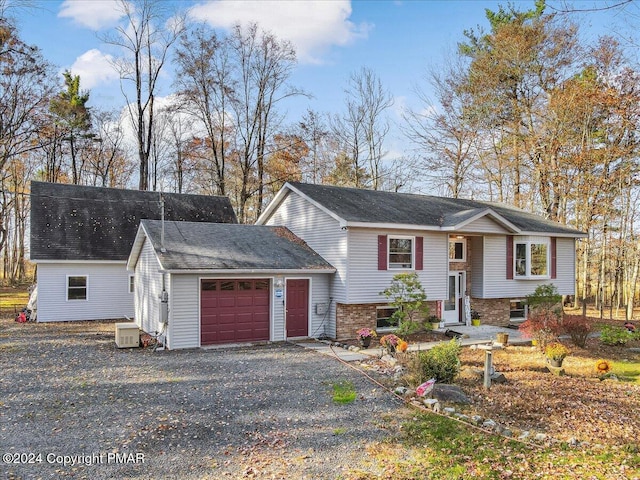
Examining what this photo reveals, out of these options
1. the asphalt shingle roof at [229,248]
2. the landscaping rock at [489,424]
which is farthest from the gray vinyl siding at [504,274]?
the landscaping rock at [489,424]

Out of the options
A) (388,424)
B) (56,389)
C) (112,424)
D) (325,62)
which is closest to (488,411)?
(388,424)

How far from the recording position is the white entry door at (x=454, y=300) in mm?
17625

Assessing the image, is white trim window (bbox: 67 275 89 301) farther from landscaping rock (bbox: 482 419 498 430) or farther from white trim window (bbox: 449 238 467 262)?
landscaping rock (bbox: 482 419 498 430)

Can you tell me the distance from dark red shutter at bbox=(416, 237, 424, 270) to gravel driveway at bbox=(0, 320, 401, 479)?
536 centimetres

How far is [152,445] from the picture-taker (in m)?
6.27

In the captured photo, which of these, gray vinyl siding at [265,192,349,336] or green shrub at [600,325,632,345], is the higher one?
gray vinyl siding at [265,192,349,336]

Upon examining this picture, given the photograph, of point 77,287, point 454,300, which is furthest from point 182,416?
point 77,287

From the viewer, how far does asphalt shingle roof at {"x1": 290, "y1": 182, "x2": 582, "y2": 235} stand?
1534 cm

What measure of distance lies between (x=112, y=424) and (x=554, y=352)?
30.6ft

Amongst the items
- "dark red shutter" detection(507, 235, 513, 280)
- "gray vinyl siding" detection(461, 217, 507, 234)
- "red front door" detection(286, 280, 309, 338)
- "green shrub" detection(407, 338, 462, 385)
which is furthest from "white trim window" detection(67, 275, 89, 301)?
"dark red shutter" detection(507, 235, 513, 280)

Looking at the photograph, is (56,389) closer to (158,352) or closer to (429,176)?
(158,352)

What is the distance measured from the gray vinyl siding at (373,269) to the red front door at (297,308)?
1.55 metres

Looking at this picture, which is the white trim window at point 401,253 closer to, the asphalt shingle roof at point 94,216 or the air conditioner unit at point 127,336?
the air conditioner unit at point 127,336

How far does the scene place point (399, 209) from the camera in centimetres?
1677
